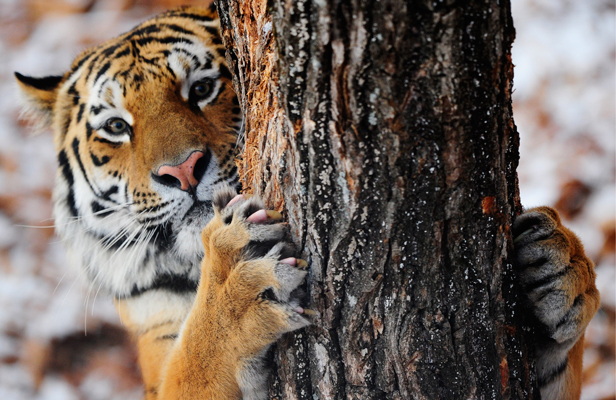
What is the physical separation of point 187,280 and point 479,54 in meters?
1.01

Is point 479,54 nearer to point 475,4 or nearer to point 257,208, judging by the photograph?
point 475,4

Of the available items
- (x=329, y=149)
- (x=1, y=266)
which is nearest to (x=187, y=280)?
(x=329, y=149)

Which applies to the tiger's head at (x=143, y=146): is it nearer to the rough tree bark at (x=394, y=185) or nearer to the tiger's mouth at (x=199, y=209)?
the tiger's mouth at (x=199, y=209)

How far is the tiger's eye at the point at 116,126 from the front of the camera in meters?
1.28

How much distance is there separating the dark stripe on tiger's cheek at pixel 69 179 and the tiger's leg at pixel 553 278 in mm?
1232

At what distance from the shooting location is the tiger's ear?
157 cm

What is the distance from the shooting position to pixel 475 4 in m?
0.54

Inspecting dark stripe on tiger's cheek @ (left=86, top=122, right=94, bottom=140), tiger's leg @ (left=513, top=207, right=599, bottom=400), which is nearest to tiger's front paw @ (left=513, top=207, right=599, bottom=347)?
tiger's leg @ (left=513, top=207, right=599, bottom=400)

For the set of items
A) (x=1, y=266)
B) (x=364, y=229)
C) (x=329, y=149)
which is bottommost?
(x=1, y=266)

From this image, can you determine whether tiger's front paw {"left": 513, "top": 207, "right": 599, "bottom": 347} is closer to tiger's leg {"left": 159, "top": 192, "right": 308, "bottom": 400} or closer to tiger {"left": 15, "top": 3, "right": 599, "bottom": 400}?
tiger {"left": 15, "top": 3, "right": 599, "bottom": 400}

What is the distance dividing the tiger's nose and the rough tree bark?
0.31 metres

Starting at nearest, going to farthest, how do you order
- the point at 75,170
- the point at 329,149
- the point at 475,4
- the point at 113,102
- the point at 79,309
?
1. the point at 475,4
2. the point at 329,149
3. the point at 113,102
4. the point at 75,170
5. the point at 79,309

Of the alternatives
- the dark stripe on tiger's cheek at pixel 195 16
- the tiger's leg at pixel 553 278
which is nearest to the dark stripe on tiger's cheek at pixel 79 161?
the dark stripe on tiger's cheek at pixel 195 16

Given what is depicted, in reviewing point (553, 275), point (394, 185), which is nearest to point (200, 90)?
point (394, 185)
